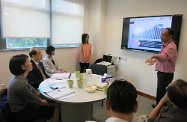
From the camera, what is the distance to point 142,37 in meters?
3.46

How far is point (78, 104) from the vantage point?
5.48 feet

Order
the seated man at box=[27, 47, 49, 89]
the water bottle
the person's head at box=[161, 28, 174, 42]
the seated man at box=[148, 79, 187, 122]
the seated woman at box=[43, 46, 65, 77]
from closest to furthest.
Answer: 1. the seated man at box=[148, 79, 187, 122]
2. the water bottle
3. the seated man at box=[27, 47, 49, 89]
4. the person's head at box=[161, 28, 174, 42]
5. the seated woman at box=[43, 46, 65, 77]

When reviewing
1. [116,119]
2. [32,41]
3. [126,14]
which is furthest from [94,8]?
[116,119]

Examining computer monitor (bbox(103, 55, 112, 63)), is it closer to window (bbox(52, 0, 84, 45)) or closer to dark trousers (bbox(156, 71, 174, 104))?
window (bbox(52, 0, 84, 45))

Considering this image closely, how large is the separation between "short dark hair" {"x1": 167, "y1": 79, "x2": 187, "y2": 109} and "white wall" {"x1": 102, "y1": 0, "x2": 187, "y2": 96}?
6.79 ft

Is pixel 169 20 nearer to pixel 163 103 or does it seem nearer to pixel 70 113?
pixel 163 103

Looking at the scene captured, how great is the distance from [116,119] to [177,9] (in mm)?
2920

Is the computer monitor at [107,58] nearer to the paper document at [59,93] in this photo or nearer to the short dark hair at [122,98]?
the paper document at [59,93]

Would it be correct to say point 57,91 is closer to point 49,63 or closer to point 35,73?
point 35,73

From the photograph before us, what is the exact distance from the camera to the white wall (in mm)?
2910

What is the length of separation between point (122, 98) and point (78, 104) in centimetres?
94

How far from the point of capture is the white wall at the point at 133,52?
2910 millimetres

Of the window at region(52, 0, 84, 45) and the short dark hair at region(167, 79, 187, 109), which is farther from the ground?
the window at region(52, 0, 84, 45)

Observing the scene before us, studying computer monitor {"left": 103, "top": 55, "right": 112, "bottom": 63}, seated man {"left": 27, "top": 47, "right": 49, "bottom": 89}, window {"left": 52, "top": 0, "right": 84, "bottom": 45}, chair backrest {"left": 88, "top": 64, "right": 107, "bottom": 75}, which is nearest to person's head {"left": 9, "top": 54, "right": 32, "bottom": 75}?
seated man {"left": 27, "top": 47, "right": 49, "bottom": 89}
